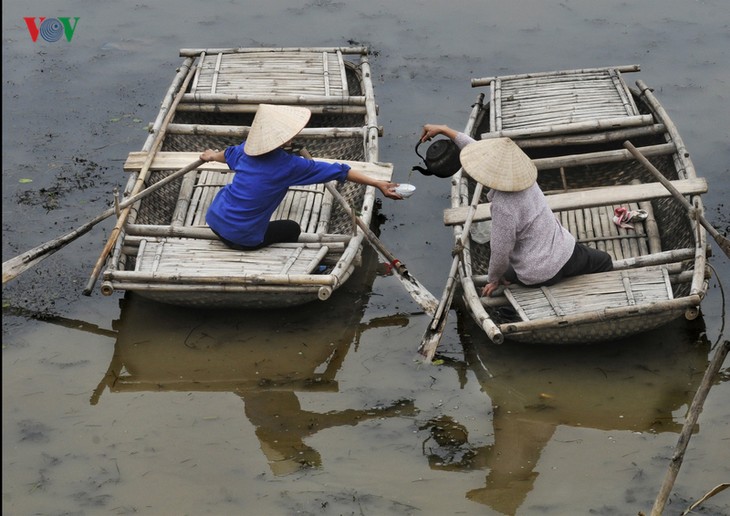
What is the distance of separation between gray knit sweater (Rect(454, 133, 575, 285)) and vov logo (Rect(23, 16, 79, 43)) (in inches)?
231

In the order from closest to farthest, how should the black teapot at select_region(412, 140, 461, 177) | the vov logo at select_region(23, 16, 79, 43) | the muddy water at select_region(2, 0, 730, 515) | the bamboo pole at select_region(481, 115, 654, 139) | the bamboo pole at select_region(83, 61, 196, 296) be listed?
1. the muddy water at select_region(2, 0, 730, 515)
2. the bamboo pole at select_region(83, 61, 196, 296)
3. the black teapot at select_region(412, 140, 461, 177)
4. the bamboo pole at select_region(481, 115, 654, 139)
5. the vov logo at select_region(23, 16, 79, 43)

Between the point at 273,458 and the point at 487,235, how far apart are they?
210cm

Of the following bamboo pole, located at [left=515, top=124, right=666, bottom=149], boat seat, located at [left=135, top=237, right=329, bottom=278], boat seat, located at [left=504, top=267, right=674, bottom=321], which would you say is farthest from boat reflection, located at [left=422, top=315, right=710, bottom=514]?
bamboo pole, located at [left=515, top=124, right=666, bottom=149]

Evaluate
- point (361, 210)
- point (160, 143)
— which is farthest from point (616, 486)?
point (160, 143)

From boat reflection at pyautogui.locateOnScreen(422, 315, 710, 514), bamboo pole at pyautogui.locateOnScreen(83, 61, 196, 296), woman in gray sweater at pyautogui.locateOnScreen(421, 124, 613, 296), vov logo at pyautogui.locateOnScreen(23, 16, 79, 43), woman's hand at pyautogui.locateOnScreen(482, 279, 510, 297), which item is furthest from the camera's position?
vov logo at pyautogui.locateOnScreen(23, 16, 79, 43)

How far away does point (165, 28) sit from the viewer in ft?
34.7

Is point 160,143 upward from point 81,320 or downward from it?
upward

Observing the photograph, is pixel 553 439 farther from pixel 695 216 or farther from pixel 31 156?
pixel 31 156

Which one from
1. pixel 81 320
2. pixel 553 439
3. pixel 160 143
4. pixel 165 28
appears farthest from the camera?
pixel 165 28

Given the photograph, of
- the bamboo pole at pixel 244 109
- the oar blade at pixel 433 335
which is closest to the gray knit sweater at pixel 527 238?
the oar blade at pixel 433 335

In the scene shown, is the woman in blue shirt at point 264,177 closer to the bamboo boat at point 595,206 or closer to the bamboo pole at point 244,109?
the bamboo boat at point 595,206

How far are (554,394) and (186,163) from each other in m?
2.89

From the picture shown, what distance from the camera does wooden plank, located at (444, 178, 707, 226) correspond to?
21.5 feet

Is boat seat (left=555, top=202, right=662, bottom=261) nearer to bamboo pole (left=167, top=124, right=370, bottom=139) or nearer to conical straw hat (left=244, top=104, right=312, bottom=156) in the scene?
bamboo pole (left=167, top=124, right=370, bottom=139)
